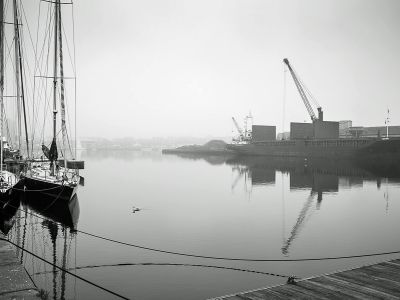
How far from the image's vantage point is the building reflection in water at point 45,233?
14568 millimetres

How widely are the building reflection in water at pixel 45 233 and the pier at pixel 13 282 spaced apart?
1.78m

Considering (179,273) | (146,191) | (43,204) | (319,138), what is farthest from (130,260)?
(319,138)

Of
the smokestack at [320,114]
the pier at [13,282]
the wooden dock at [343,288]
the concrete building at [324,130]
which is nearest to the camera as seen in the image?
the pier at [13,282]

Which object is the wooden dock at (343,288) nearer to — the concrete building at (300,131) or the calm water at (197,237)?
the calm water at (197,237)

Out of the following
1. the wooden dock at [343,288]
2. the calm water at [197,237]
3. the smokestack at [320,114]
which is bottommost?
the calm water at [197,237]

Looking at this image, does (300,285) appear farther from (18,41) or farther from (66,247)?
(18,41)

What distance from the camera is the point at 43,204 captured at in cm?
3055

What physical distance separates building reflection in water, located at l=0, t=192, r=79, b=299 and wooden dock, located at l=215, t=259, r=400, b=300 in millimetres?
7458

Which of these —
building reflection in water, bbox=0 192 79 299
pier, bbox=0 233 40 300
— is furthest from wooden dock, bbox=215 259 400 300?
building reflection in water, bbox=0 192 79 299

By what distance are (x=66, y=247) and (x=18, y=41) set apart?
104 feet

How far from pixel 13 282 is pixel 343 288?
1005 cm

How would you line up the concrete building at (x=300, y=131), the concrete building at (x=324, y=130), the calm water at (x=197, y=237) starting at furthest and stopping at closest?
the concrete building at (x=300, y=131) < the concrete building at (x=324, y=130) < the calm water at (x=197, y=237)

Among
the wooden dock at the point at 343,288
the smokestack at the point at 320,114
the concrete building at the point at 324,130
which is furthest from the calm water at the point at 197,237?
the smokestack at the point at 320,114

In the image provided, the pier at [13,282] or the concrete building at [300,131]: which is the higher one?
the concrete building at [300,131]
